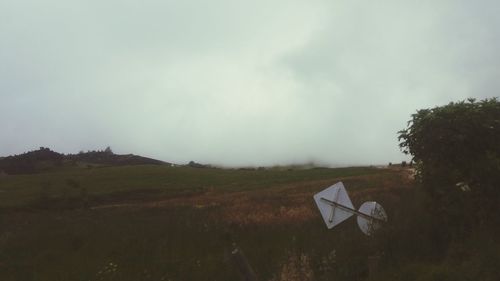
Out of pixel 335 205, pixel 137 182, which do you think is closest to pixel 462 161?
pixel 335 205

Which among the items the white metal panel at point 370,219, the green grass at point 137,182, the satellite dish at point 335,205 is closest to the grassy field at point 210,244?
the white metal panel at point 370,219

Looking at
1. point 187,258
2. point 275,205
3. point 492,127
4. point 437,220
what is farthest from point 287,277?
point 275,205

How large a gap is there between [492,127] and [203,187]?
5063 cm

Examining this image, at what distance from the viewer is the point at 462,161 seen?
48.2 ft

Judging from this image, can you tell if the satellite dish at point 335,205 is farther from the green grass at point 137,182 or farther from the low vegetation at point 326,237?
the green grass at point 137,182

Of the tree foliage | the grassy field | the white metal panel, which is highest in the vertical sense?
the tree foliage

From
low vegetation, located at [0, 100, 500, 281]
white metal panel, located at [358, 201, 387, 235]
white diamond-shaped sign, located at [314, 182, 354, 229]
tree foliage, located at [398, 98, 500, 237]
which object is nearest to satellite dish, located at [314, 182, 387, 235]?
white diamond-shaped sign, located at [314, 182, 354, 229]

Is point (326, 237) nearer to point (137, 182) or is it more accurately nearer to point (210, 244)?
point (210, 244)

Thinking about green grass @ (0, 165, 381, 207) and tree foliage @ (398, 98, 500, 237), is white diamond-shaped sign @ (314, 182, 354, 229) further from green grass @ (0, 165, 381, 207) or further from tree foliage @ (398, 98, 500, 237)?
green grass @ (0, 165, 381, 207)

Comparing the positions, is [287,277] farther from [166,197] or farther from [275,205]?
[166,197]

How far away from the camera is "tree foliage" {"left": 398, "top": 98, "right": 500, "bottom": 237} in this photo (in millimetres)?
14125

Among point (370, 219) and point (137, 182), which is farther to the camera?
point (137, 182)

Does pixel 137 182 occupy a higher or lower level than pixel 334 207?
higher

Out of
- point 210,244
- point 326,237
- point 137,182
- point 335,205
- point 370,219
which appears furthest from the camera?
point 137,182
